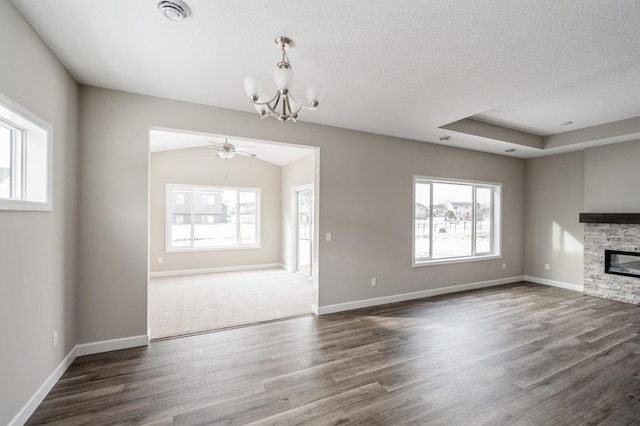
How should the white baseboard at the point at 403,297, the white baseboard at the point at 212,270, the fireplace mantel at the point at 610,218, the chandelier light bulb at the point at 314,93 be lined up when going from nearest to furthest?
the chandelier light bulb at the point at 314,93, the white baseboard at the point at 403,297, the fireplace mantel at the point at 610,218, the white baseboard at the point at 212,270

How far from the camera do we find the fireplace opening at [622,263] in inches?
183

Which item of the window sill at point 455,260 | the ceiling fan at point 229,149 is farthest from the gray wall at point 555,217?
the ceiling fan at point 229,149

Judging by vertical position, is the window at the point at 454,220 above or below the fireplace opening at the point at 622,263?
above

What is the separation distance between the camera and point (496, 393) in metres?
2.26

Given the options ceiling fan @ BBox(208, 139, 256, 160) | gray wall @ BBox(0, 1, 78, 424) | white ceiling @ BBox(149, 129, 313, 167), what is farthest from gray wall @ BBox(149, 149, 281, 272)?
gray wall @ BBox(0, 1, 78, 424)

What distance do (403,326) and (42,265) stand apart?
3.64 metres

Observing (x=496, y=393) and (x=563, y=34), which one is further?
Answer: (x=496, y=393)

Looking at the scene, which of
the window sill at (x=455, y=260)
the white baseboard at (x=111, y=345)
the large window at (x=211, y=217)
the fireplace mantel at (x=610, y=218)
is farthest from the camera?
the large window at (x=211, y=217)

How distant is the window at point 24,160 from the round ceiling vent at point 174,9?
1.09m

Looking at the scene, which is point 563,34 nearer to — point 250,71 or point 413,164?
point 250,71

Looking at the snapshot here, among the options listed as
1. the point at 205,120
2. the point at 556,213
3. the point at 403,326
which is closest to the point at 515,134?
the point at 556,213

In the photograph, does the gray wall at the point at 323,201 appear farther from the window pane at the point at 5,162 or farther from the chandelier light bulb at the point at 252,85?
the chandelier light bulb at the point at 252,85

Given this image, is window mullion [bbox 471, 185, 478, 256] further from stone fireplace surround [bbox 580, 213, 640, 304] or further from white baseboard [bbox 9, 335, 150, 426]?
white baseboard [bbox 9, 335, 150, 426]

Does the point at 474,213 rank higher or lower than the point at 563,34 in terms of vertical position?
lower
